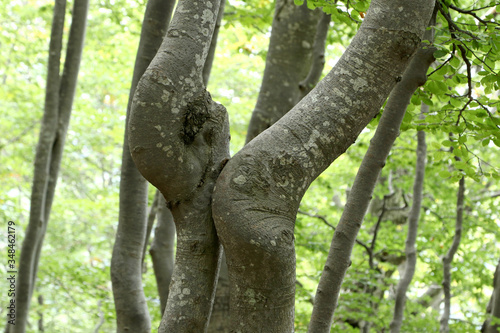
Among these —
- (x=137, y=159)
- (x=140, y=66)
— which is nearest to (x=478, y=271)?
(x=140, y=66)

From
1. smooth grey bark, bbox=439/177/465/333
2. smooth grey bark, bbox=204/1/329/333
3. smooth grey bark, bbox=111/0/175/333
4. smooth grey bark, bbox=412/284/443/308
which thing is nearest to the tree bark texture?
smooth grey bark, bbox=111/0/175/333

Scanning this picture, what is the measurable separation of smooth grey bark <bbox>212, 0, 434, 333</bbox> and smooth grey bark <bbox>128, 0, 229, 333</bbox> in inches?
5.2

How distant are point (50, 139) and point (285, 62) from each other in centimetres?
252

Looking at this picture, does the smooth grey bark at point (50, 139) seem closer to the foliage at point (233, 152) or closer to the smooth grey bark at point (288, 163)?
the foliage at point (233, 152)

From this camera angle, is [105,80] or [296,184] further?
[105,80]

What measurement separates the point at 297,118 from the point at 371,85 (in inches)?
13.4

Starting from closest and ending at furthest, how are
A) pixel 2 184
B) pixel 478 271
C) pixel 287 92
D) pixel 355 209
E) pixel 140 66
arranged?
pixel 355 209 < pixel 140 66 < pixel 287 92 < pixel 478 271 < pixel 2 184

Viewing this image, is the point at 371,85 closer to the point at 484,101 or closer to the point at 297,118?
the point at 297,118

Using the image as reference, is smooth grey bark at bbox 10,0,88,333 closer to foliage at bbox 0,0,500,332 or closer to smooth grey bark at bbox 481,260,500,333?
foliage at bbox 0,0,500,332

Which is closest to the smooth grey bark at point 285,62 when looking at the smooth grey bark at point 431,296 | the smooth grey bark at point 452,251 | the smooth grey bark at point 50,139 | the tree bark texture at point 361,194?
the tree bark texture at point 361,194

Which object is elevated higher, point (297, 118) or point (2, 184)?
point (2, 184)

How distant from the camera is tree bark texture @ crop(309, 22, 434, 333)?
2.71 m

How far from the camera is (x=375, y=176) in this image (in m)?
2.82

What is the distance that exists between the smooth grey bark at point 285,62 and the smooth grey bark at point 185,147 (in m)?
2.49
